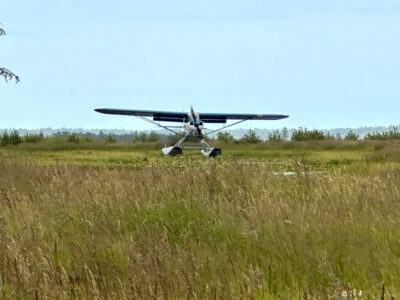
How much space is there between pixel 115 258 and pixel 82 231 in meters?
1.44

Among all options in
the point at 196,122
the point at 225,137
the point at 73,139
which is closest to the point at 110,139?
the point at 73,139

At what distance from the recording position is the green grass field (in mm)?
4027

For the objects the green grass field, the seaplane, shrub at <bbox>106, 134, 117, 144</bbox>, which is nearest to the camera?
the green grass field

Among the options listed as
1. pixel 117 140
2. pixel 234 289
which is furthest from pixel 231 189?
pixel 117 140

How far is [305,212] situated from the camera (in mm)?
6172

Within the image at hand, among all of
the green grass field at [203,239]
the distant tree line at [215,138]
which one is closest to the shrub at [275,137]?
the distant tree line at [215,138]

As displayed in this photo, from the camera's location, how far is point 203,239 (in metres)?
5.93

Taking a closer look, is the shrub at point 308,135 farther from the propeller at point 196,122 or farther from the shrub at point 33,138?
the shrub at point 33,138

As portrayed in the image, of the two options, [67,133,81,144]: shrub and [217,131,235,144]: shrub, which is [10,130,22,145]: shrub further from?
[217,131,235,144]: shrub

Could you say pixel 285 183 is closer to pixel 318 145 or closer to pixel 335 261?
pixel 335 261

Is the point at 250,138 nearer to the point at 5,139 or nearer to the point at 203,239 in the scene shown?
the point at 5,139

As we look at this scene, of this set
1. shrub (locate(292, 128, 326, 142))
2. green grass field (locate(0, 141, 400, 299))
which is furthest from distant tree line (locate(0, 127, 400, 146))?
green grass field (locate(0, 141, 400, 299))

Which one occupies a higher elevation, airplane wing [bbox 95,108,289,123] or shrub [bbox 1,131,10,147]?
airplane wing [bbox 95,108,289,123]

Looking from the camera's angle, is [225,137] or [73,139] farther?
[73,139]
